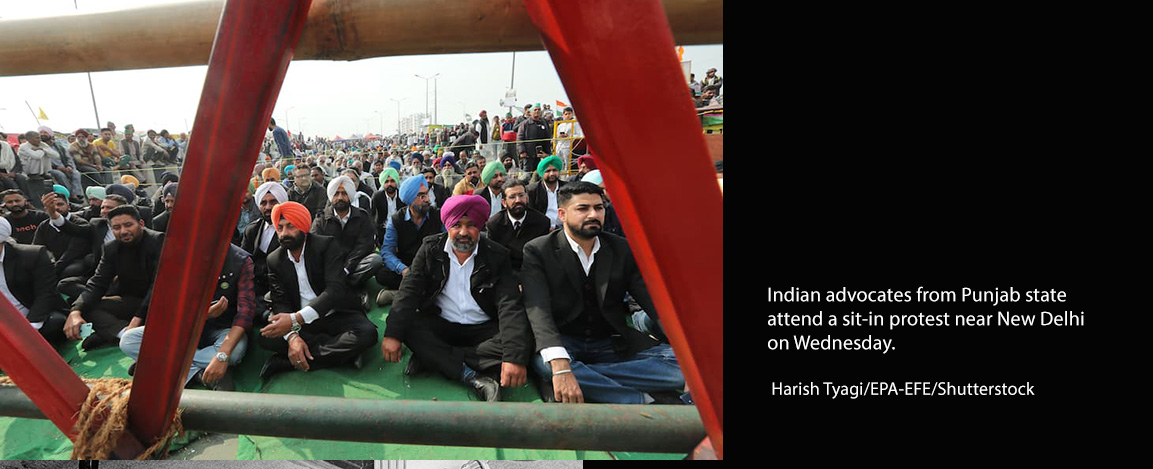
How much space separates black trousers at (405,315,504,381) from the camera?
8.46ft

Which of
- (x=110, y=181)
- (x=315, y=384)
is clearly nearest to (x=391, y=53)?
(x=315, y=384)

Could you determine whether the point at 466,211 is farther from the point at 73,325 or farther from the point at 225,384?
the point at 73,325

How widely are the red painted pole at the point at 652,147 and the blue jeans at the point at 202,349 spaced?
8.96 ft

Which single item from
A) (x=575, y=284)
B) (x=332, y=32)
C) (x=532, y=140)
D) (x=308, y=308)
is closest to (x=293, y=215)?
(x=308, y=308)

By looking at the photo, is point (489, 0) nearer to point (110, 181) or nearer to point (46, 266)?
point (46, 266)

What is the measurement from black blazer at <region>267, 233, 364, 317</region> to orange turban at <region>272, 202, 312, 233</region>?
0.11 meters

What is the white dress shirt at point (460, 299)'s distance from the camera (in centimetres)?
281

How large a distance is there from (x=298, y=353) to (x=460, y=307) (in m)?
0.85

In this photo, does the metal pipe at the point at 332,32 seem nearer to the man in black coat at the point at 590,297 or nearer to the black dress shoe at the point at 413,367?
the man in black coat at the point at 590,297

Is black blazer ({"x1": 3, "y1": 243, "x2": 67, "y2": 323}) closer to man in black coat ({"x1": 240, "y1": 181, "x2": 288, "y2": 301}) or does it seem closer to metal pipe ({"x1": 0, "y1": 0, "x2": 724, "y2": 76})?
man in black coat ({"x1": 240, "y1": 181, "x2": 288, "y2": 301})

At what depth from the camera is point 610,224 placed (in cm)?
430

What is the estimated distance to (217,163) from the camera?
1.74 ft

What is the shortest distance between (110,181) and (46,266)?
749 centimetres

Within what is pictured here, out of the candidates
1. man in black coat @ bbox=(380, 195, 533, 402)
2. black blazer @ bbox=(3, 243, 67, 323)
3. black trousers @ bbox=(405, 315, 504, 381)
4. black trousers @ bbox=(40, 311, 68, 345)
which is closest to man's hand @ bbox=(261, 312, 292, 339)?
man in black coat @ bbox=(380, 195, 533, 402)
